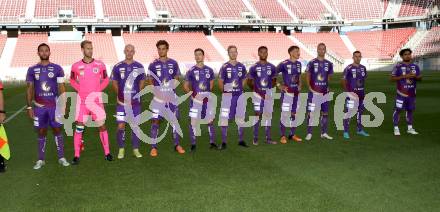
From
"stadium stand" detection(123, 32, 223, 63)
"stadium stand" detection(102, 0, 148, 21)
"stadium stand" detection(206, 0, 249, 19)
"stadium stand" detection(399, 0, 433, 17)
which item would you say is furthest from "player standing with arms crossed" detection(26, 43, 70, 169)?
"stadium stand" detection(399, 0, 433, 17)

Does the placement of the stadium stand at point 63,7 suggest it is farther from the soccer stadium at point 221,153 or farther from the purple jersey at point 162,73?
the purple jersey at point 162,73

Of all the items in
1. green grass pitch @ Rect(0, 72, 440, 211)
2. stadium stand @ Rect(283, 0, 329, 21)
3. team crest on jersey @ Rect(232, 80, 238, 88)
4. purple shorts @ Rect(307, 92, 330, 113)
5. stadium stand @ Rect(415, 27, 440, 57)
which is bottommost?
green grass pitch @ Rect(0, 72, 440, 211)

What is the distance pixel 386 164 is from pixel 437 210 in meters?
2.00

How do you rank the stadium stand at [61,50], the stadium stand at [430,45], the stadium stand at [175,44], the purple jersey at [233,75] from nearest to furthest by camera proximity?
the purple jersey at [233,75], the stadium stand at [61,50], the stadium stand at [175,44], the stadium stand at [430,45]

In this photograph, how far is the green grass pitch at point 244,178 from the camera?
4.75m

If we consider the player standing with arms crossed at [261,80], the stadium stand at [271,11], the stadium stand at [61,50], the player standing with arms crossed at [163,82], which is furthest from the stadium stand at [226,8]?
the player standing with arms crossed at [163,82]

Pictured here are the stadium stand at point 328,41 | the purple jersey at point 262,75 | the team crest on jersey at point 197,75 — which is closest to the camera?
the team crest on jersey at point 197,75

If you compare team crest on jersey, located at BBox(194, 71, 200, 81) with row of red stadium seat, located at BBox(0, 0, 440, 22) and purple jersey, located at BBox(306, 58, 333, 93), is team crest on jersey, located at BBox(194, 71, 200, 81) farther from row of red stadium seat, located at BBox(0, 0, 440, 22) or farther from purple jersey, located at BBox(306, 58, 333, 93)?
row of red stadium seat, located at BBox(0, 0, 440, 22)

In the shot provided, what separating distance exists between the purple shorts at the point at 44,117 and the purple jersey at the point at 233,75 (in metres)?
3.11

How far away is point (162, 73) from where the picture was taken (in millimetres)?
7430

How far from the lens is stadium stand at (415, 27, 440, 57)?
150ft

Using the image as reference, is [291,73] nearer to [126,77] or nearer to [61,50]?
[126,77]

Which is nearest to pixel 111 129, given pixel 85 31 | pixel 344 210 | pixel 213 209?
pixel 213 209

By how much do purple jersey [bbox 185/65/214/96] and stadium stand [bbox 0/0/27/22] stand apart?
43035 mm
